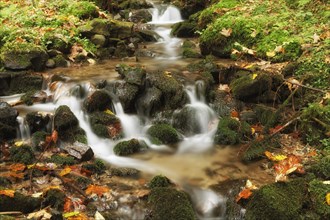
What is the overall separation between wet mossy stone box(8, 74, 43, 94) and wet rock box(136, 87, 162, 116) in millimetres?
2650

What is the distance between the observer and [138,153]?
279 inches

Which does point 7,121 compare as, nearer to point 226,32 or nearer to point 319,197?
point 319,197

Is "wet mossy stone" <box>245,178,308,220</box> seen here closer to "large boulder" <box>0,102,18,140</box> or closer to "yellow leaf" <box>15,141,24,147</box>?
"yellow leaf" <box>15,141,24,147</box>

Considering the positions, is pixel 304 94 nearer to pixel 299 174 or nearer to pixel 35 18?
pixel 299 174

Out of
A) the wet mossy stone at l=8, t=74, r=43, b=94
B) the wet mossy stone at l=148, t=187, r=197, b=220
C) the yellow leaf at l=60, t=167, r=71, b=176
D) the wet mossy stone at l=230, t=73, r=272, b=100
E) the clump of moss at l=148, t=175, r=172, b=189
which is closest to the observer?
the wet mossy stone at l=148, t=187, r=197, b=220

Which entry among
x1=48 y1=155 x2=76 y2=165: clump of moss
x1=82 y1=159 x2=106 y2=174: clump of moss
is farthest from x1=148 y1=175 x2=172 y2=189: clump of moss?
x1=48 y1=155 x2=76 y2=165: clump of moss

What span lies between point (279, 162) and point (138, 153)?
266 centimetres

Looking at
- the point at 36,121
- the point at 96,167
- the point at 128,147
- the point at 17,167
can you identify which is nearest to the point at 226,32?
the point at 128,147

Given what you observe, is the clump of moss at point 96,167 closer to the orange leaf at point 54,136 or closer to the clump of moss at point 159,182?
the clump of moss at point 159,182

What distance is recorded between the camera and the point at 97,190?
5.57 metres

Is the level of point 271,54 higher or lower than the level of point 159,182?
higher

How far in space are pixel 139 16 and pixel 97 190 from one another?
1187 centimetres

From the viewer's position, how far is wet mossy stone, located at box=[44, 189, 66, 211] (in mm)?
5047

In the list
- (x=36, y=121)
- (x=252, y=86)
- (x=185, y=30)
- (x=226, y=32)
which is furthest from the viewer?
(x=185, y=30)
